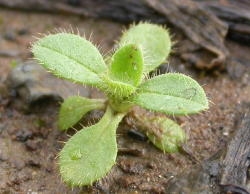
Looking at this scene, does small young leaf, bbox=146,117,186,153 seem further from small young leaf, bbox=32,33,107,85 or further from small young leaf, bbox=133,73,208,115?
small young leaf, bbox=32,33,107,85

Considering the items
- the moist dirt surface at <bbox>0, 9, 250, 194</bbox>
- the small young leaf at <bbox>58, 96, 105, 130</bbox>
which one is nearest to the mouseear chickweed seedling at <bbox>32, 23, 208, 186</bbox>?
the small young leaf at <bbox>58, 96, 105, 130</bbox>

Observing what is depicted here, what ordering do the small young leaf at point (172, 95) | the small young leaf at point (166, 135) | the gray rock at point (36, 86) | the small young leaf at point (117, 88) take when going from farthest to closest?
1. the gray rock at point (36, 86)
2. the small young leaf at point (166, 135)
3. the small young leaf at point (117, 88)
4. the small young leaf at point (172, 95)

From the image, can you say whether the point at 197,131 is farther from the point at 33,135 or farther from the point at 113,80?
the point at 33,135

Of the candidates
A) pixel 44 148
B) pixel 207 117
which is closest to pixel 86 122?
pixel 44 148

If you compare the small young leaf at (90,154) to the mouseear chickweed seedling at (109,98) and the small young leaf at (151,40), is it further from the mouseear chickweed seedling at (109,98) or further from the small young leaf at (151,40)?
the small young leaf at (151,40)

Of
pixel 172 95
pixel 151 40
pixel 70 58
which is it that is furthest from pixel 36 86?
pixel 172 95

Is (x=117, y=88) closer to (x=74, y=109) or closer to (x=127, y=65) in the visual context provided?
(x=127, y=65)

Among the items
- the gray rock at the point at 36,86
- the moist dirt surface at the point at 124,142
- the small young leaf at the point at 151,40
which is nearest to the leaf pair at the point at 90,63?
the moist dirt surface at the point at 124,142
